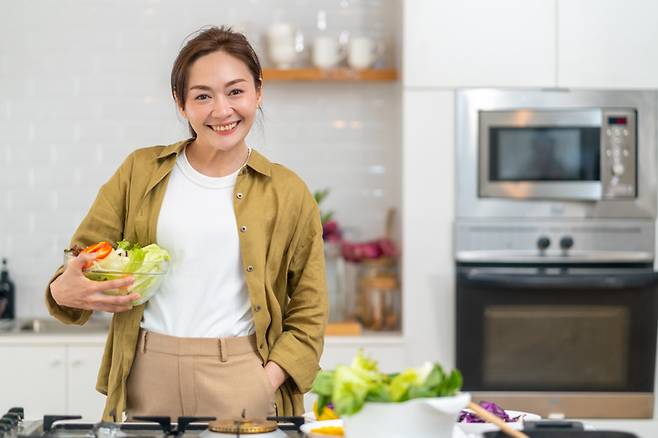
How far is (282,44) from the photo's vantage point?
476 centimetres

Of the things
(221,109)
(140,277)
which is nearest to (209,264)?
(140,277)

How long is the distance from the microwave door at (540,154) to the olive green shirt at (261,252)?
178 cm

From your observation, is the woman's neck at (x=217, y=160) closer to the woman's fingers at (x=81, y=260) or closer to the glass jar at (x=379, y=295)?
the woman's fingers at (x=81, y=260)

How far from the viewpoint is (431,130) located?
14.4 feet

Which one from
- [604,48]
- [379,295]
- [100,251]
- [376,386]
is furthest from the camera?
[379,295]

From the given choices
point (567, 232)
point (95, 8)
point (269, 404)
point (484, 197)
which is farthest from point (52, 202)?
point (269, 404)

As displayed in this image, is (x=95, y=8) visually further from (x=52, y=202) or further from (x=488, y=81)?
(x=488, y=81)

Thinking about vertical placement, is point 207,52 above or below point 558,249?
above

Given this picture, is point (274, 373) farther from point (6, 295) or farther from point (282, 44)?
point (6, 295)

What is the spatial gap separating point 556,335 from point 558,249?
346 millimetres

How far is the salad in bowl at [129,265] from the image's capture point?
229 centimetres

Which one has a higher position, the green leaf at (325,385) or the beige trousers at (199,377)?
the green leaf at (325,385)

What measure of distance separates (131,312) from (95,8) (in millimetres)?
2725

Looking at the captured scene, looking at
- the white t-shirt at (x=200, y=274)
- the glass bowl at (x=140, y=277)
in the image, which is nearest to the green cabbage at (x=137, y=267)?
the glass bowl at (x=140, y=277)
